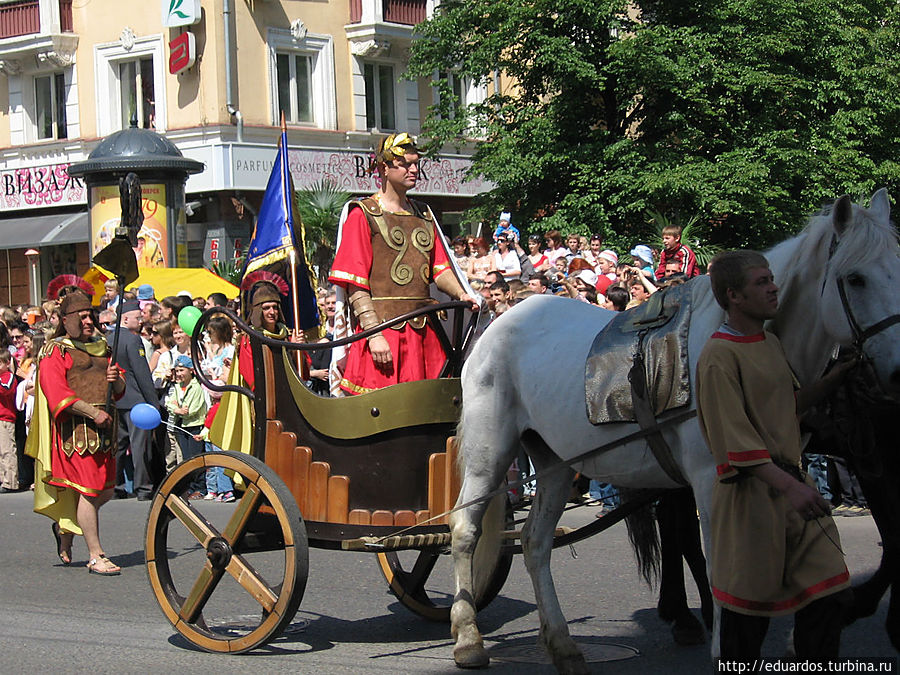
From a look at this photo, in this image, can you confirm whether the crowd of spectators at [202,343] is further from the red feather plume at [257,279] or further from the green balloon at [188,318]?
the red feather plume at [257,279]

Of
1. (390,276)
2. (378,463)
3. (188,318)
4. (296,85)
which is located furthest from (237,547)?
(296,85)

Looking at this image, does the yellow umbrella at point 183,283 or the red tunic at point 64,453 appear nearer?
the red tunic at point 64,453

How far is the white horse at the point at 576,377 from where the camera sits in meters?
4.45

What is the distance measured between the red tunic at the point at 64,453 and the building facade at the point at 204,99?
19.0 meters

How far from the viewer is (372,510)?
19.7 feet

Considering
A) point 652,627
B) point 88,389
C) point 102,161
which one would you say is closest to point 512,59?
point 102,161

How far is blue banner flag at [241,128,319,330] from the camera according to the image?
8.12 metres

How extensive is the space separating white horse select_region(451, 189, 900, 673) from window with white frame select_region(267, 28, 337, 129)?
24492 millimetres

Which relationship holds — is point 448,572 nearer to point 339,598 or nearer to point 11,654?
point 339,598

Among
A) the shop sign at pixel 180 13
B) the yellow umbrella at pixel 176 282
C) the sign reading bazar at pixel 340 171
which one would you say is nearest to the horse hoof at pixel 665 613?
the yellow umbrella at pixel 176 282

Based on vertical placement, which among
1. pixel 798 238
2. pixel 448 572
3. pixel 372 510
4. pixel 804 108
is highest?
pixel 804 108

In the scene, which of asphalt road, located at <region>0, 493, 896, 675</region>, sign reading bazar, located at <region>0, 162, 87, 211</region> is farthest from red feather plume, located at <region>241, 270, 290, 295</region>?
sign reading bazar, located at <region>0, 162, 87, 211</region>

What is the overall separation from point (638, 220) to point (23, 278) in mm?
15681

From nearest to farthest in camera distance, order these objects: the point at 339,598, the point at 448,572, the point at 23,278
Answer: the point at 339,598
the point at 448,572
the point at 23,278
